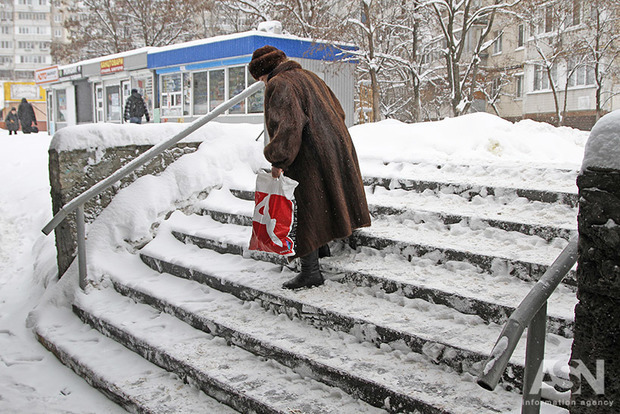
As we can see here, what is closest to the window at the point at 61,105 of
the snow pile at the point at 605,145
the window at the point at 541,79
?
the window at the point at 541,79

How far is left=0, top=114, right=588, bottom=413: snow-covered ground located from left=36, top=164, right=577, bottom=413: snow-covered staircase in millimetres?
155

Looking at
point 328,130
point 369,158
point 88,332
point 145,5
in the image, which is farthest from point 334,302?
point 145,5

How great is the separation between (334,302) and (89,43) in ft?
97.6

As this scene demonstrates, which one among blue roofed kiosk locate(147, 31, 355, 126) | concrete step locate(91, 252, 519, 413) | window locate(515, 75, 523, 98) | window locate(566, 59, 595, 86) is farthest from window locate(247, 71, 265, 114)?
window locate(515, 75, 523, 98)

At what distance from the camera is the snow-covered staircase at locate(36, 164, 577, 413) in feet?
8.47

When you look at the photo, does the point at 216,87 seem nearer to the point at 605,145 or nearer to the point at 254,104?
the point at 254,104

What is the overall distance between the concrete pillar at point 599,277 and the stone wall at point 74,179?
165 inches

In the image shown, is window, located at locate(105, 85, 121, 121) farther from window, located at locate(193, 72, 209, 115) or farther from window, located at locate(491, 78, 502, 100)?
window, located at locate(491, 78, 502, 100)

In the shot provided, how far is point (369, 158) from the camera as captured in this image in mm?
5543

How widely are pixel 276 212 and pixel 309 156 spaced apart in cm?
43

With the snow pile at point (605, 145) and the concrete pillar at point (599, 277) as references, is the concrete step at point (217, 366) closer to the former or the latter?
the concrete pillar at point (599, 277)

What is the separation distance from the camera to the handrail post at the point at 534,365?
181 centimetres

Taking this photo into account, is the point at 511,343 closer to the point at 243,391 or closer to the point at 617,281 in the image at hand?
the point at 617,281

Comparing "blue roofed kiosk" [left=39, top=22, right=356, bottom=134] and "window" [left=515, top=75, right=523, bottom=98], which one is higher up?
"window" [left=515, top=75, right=523, bottom=98]
